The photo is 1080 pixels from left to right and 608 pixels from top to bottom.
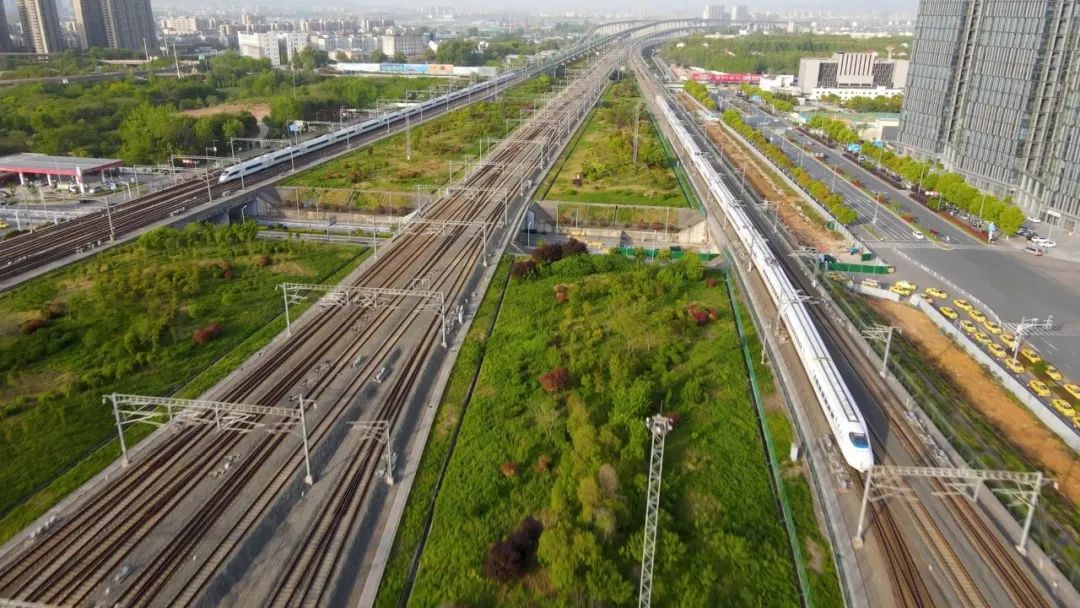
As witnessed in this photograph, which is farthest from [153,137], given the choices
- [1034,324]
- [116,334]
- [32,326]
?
[1034,324]

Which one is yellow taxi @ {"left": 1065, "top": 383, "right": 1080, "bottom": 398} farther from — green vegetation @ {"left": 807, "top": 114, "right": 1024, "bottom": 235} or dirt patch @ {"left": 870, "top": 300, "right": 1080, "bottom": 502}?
green vegetation @ {"left": 807, "top": 114, "right": 1024, "bottom": 235}

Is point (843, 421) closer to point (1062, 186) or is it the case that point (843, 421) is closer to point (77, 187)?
point (1062, 186)

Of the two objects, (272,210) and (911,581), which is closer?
(911,581)

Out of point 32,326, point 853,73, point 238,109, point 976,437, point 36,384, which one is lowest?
point 976,437

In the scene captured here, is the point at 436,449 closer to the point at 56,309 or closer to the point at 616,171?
the point at 56,309

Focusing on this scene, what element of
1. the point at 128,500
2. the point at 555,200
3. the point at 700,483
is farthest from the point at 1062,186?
the point at 128,500

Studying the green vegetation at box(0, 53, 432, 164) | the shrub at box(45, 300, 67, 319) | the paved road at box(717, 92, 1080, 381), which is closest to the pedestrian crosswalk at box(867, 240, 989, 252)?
the paved road at box(717, 92, 1080, 381)
